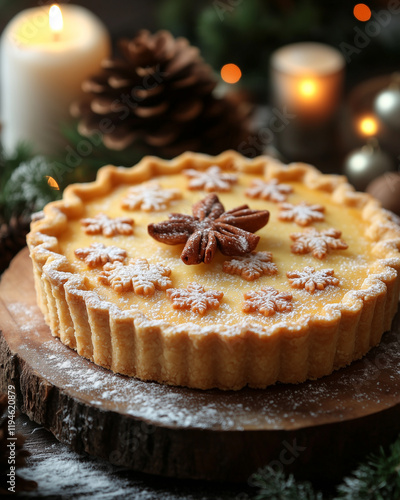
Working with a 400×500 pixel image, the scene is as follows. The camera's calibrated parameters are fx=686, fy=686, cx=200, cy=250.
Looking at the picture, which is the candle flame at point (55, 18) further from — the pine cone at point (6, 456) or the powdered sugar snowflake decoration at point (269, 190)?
the pine cone at point (6, 456)

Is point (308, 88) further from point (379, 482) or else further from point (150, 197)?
point (379, 482)

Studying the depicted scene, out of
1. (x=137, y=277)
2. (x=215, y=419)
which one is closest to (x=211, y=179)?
(x=137, y=277)

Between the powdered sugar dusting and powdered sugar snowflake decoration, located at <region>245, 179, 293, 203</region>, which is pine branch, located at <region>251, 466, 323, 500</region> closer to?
the powdered sugar dusting

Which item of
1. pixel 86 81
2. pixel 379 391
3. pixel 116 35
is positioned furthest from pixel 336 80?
pixel 379 391

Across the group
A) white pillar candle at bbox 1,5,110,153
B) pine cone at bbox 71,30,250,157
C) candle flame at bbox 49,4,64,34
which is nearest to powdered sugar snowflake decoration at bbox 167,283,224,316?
pine cone at bbox 71,30,250,157

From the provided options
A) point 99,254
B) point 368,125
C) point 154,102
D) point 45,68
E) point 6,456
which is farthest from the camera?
point 368,125

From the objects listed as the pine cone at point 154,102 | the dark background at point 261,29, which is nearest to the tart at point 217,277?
the pine cone at point 154,102
